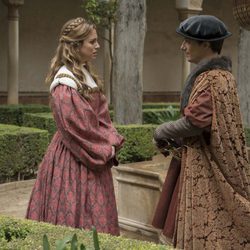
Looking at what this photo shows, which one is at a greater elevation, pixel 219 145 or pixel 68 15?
pixel 68 15

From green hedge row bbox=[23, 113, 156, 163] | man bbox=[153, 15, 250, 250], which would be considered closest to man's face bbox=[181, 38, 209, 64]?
man bbox=[153, 15, 250, 250]

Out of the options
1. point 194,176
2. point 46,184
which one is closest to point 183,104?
point 194,176

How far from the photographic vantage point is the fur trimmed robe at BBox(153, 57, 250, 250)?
3154mm

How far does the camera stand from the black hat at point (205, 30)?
320 cm

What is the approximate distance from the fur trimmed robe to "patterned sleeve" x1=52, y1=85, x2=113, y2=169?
2.26 feet

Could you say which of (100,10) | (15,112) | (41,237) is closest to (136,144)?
(100,10)

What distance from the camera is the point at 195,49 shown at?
3.25m

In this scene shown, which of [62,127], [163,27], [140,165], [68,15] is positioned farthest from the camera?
[163,27]

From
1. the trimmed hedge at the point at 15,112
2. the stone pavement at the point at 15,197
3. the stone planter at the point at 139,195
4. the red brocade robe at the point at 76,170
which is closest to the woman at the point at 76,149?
the red brocade robe at the point at 76,170

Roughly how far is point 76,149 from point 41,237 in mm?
1058

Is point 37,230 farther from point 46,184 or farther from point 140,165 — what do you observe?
point 140,165

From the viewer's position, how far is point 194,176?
3.21 metres

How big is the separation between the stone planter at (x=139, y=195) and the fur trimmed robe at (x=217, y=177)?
151 centimetres

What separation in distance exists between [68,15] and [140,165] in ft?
51.0
